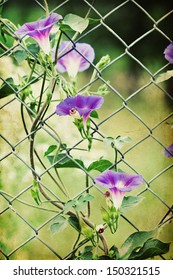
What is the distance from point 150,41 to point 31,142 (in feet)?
1.22

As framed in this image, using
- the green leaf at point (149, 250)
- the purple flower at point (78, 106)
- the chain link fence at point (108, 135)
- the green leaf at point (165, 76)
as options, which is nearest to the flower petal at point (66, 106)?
the purple flower at point (78, 106)

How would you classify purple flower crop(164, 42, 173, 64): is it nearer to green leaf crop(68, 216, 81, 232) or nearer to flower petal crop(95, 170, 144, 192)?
flower petal crop(95, 170, 144, 192)

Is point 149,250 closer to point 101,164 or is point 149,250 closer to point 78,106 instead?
point 101,164

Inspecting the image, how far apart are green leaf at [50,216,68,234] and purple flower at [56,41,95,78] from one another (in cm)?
31

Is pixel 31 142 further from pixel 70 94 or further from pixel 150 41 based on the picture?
pixel 150 41

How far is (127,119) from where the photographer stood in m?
1.30

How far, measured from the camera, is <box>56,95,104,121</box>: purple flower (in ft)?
3.75

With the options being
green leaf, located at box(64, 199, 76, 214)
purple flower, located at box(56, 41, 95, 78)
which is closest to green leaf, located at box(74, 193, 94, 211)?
green leaf, located at box(64, 199, 76, 214)

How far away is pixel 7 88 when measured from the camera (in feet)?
3.98

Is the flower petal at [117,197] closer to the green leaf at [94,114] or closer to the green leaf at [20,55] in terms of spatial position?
the green leaf at [94,114]

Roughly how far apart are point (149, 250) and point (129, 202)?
0.11 metres

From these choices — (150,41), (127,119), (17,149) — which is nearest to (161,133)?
(127,119)

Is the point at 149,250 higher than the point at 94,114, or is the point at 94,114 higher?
the point at 94,114

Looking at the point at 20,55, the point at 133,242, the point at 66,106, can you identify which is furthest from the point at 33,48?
the point at 133,242
